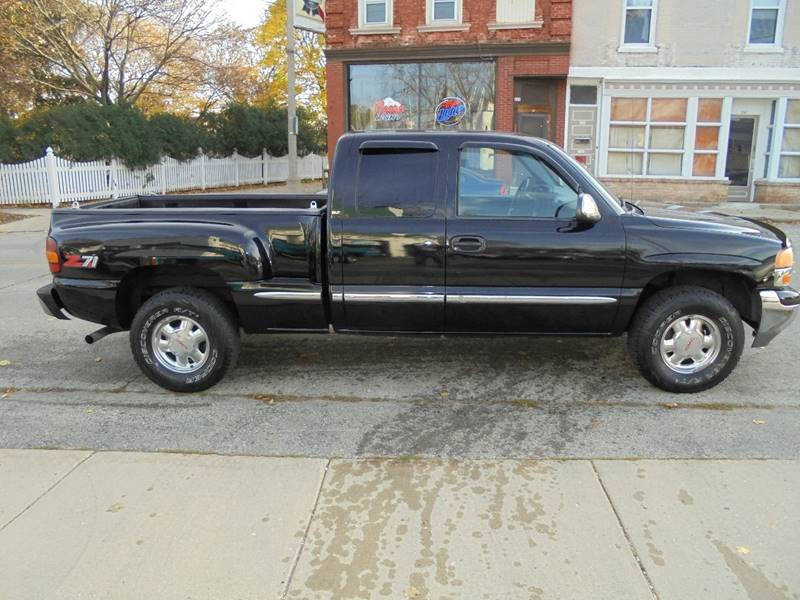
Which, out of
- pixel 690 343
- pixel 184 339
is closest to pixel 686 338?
pixel 690 343

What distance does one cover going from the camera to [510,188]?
4.65 meters

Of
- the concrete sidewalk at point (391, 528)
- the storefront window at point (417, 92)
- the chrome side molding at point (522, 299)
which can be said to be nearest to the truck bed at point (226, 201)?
the chrome side molding at point (522, 299)

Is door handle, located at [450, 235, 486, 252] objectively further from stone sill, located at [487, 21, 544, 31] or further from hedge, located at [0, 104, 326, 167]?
hedge, located at [0, 104, 326, 167]

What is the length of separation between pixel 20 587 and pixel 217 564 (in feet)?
2.61

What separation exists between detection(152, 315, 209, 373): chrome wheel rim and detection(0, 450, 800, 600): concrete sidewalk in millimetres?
1045

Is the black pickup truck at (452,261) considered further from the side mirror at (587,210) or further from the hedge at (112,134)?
the hedge at (112,134)

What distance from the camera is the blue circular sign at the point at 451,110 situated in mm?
18625

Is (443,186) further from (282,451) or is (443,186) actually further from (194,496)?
(194,496)

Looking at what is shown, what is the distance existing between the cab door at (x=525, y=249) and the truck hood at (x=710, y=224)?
1.28ft

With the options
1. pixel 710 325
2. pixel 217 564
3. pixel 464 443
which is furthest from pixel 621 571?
pixel 710 325

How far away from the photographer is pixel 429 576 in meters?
2.76

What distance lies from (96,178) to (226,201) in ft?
49.0

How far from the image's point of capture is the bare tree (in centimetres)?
2205

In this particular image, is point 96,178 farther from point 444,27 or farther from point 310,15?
point 444,27
